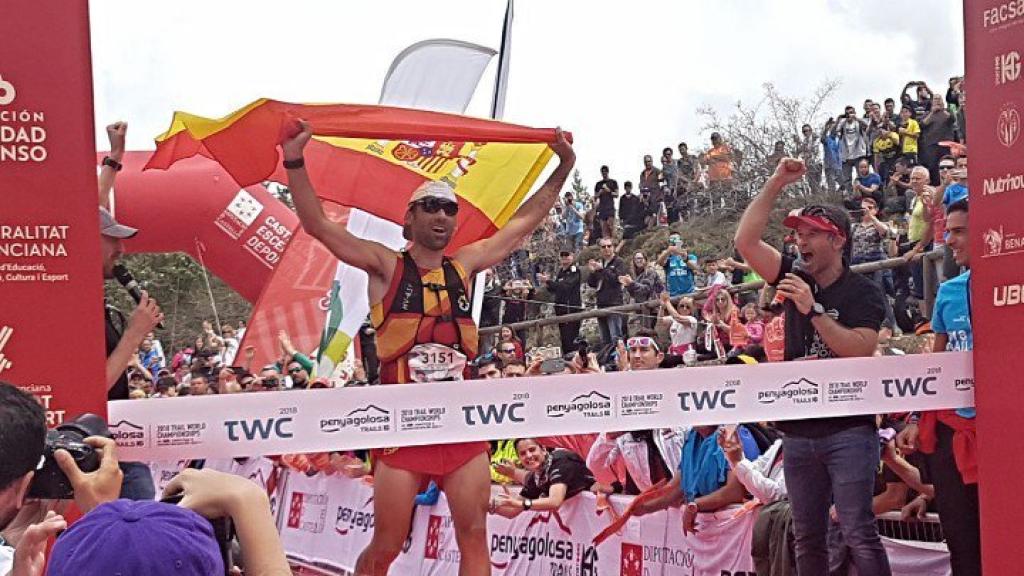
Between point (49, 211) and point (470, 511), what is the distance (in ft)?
6.91

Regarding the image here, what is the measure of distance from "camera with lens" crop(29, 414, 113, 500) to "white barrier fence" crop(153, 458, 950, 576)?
4370 millimetres

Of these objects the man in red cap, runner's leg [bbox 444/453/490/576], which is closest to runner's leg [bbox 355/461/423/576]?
runner's leg [bbox 444/453/490/576]

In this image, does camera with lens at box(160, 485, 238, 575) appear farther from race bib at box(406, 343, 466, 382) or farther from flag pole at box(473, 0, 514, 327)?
flag pole at box(473, 0, 514, 327)

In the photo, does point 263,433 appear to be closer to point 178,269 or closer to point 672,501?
point 672,501

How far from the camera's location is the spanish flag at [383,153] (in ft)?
19.4

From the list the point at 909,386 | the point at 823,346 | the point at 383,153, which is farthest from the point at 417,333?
the point at 909,386

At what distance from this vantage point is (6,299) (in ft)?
16.3

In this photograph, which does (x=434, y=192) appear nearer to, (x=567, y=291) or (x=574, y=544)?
(x=574, y=544)

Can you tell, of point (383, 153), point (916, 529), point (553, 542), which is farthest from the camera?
point (553, 542)

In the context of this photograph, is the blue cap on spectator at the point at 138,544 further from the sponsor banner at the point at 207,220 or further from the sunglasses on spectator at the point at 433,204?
the sponsor banner at the point at 207,220

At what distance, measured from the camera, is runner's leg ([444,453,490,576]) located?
5.76m

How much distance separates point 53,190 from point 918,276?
7.73 meters

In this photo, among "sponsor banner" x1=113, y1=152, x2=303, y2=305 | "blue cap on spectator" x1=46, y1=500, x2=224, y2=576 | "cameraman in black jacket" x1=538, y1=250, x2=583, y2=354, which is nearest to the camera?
"blue cap on spectator" x1=46, y1=500, x2=224, y2=576

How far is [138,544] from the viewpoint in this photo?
2.04m
